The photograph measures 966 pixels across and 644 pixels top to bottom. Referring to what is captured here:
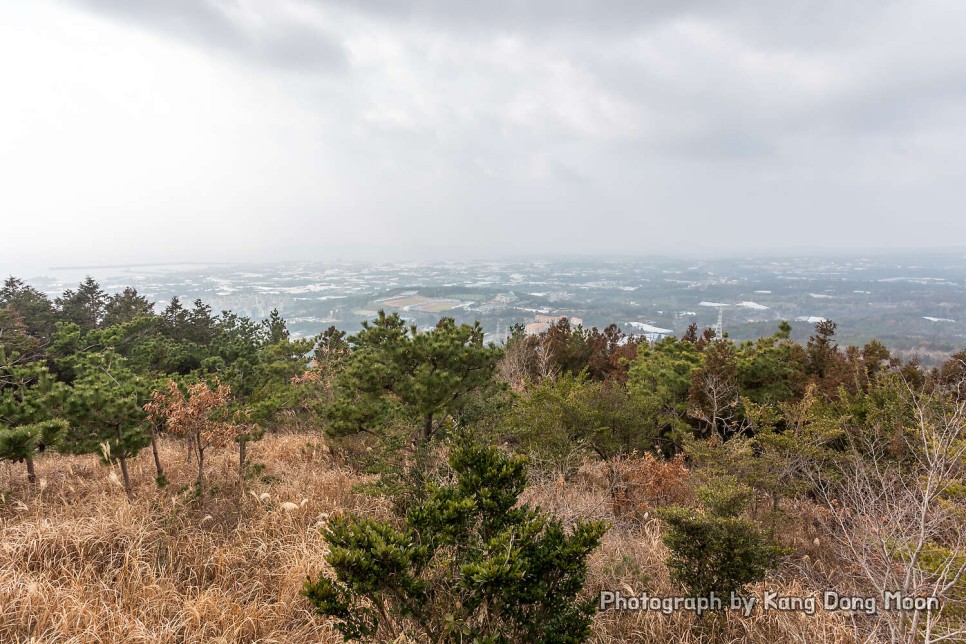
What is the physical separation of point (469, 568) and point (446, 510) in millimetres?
426

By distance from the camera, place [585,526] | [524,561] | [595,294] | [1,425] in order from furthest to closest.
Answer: [595,294] → [1,425] → [585,526] → [524,561]

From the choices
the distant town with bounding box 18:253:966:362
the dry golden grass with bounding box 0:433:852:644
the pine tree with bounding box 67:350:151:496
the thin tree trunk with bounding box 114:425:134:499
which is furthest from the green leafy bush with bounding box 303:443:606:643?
the distant town with bounding box 18:253:966:362

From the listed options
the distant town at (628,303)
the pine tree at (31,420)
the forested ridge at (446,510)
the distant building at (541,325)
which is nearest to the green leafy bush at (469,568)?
the forested ridge at (446,510)

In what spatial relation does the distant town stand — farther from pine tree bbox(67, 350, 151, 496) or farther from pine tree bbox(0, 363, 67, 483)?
pine tree bbox(0, 363, 67, 483)

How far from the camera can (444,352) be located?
6457 millimetres

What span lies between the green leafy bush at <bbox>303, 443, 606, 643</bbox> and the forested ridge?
2 cm

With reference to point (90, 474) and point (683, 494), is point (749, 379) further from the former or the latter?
point (90, 474)

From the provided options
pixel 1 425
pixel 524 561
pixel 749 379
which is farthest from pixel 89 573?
pixel 749 379

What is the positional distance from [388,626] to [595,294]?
134284 millimetres

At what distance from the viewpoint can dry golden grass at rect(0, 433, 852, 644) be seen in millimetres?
3250

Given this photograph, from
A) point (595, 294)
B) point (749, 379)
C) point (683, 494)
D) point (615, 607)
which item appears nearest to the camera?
point (615, 607)

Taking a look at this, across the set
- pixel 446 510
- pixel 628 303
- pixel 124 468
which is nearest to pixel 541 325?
pixel 124 468

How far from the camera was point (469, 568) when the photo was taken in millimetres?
2139

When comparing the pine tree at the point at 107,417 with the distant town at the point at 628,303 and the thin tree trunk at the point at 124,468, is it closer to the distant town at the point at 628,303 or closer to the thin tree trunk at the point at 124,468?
the thin tree trunk at the point at 124,468
